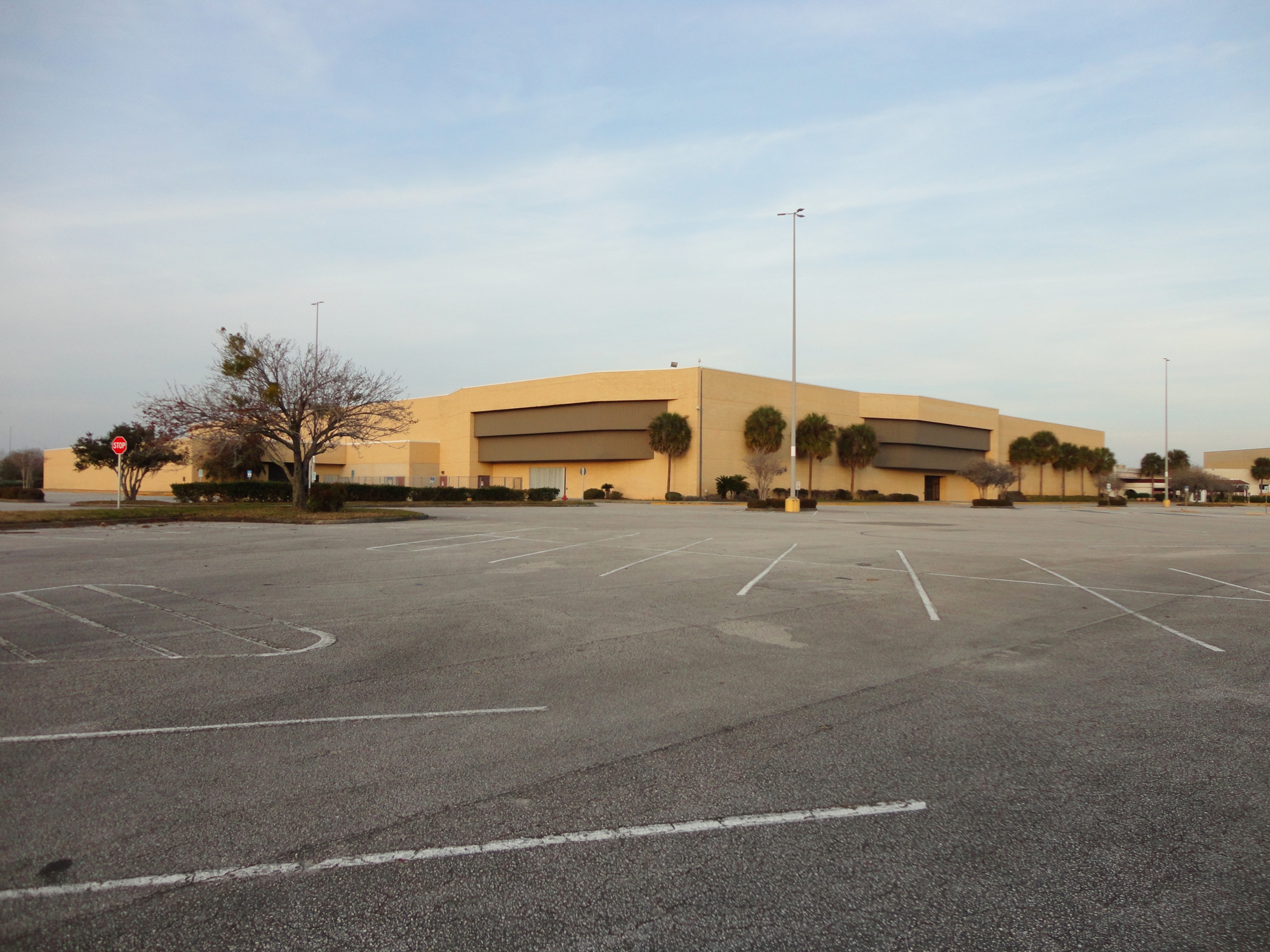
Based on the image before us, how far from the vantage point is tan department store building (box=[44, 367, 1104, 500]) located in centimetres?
5766

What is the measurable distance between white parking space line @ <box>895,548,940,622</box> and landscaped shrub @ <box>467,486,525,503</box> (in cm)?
3789

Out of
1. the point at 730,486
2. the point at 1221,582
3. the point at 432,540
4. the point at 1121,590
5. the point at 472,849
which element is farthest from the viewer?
the point at 730,486

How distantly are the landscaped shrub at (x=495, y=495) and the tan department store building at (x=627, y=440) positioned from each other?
27.9ft

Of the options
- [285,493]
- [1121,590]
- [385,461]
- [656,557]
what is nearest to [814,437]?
[385,461]

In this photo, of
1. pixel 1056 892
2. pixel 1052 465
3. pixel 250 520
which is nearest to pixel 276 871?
pixel 1056 892

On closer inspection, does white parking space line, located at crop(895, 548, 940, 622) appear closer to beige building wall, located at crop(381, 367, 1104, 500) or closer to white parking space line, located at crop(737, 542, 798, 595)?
white parking space line, located at crop(737, 542, 798, 595)

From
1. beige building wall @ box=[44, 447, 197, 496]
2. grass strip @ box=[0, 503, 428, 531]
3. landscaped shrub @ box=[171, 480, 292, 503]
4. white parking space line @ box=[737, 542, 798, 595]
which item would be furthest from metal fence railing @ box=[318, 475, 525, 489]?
white parking space line @ box=[737, 542, 798, 595]

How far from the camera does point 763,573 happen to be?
45.9 ft

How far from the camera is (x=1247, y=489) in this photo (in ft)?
339

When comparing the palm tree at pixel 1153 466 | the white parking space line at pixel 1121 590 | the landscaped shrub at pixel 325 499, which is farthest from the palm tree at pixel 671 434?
the palm tree at pixel 1153 466

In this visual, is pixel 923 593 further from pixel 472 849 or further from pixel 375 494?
pixel 375 494

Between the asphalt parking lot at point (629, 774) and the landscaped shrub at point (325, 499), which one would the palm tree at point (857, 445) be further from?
the asphalt parking lot at point (629, 774)

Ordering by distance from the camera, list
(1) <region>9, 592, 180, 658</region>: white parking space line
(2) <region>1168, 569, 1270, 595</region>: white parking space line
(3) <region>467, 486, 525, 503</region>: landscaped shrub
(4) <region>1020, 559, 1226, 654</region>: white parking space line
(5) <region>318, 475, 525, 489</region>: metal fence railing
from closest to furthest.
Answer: (1) <region>9, 592, 180, 658</region>: white parking space line, (4) <region>1020, 559, 1226, 654</region>: white parking space line, (2) <region>1168, 569, 1270, 595</region>: white parking space line, (3) <region>467, 486, 525, 503</region>: landscaped shrub, (5) <region>318, 475, 525, 489</region>: metal fence railing

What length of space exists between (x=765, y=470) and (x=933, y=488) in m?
31.7
